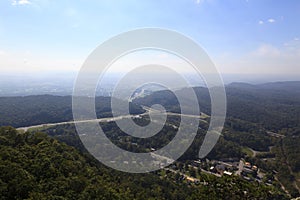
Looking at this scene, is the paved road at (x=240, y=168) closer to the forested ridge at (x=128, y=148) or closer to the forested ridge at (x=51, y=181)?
the forested ridge at (x=128, y=148)

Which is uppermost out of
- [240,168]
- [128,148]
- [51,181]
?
[51,181]

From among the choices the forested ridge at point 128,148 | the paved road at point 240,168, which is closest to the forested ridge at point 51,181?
the forested ridge at point 128,148

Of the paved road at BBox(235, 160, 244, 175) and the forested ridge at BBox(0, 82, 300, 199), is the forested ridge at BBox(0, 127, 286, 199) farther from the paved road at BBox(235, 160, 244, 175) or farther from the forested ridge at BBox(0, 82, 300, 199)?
the paved road at BBox(235, 160, 244, 175)

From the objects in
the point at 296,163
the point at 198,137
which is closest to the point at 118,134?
the point at 198,137

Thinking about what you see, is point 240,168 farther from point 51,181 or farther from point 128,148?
point 51,181

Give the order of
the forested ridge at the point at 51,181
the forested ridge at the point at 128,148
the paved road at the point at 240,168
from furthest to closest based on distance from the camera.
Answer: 1. the paved road at the point at 240,168
2. the forested ridge at the point at 128,148
3. the forested ridge at the point at 51,181

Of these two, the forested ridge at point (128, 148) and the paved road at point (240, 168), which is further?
the paved road at point (240, 168)

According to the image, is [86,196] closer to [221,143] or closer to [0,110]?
[221,143]

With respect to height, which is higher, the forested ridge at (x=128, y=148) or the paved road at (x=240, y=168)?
the forested ridge at (x=128, y=148)

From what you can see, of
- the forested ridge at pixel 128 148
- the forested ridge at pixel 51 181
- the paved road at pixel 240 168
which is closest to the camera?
the forested ridge at pixel 51 181

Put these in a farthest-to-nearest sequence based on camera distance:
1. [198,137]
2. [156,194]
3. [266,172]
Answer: [198,137], [266,172], [156,194]

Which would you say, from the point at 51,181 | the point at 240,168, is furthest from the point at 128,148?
the point at 51,181
